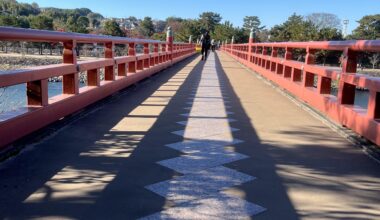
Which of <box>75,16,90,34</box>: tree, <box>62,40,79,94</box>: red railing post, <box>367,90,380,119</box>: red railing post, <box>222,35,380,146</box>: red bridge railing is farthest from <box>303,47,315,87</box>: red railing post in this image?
<box>75,16,90,34</box>: tree

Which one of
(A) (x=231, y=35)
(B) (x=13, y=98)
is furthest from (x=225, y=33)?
(B) (x=13, y=98)

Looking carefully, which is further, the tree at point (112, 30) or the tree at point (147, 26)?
the tree at point (147, 26)

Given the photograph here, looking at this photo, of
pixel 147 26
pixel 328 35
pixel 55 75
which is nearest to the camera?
pixel 55 75

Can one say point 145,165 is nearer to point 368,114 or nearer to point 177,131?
point 177,131

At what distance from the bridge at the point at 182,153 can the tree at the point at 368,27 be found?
72.2 meters

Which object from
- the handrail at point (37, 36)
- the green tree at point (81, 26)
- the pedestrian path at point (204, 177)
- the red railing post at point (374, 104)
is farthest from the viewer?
the green tree at point (81, 26)

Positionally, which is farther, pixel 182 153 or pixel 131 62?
pixel 131 62

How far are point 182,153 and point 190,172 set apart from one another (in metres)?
0.57

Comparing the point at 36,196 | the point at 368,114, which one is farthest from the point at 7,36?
the point at 368,114

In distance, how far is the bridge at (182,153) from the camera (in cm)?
275

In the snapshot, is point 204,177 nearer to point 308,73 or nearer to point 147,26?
point 308,73

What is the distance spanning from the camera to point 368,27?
7925 cm

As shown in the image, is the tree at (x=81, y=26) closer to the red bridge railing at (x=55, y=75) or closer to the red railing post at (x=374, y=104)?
the red bridge railing at (x=55, y=75)

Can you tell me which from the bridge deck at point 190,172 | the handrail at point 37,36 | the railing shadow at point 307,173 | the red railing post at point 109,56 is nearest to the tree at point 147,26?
the red railing post at point 109,56
